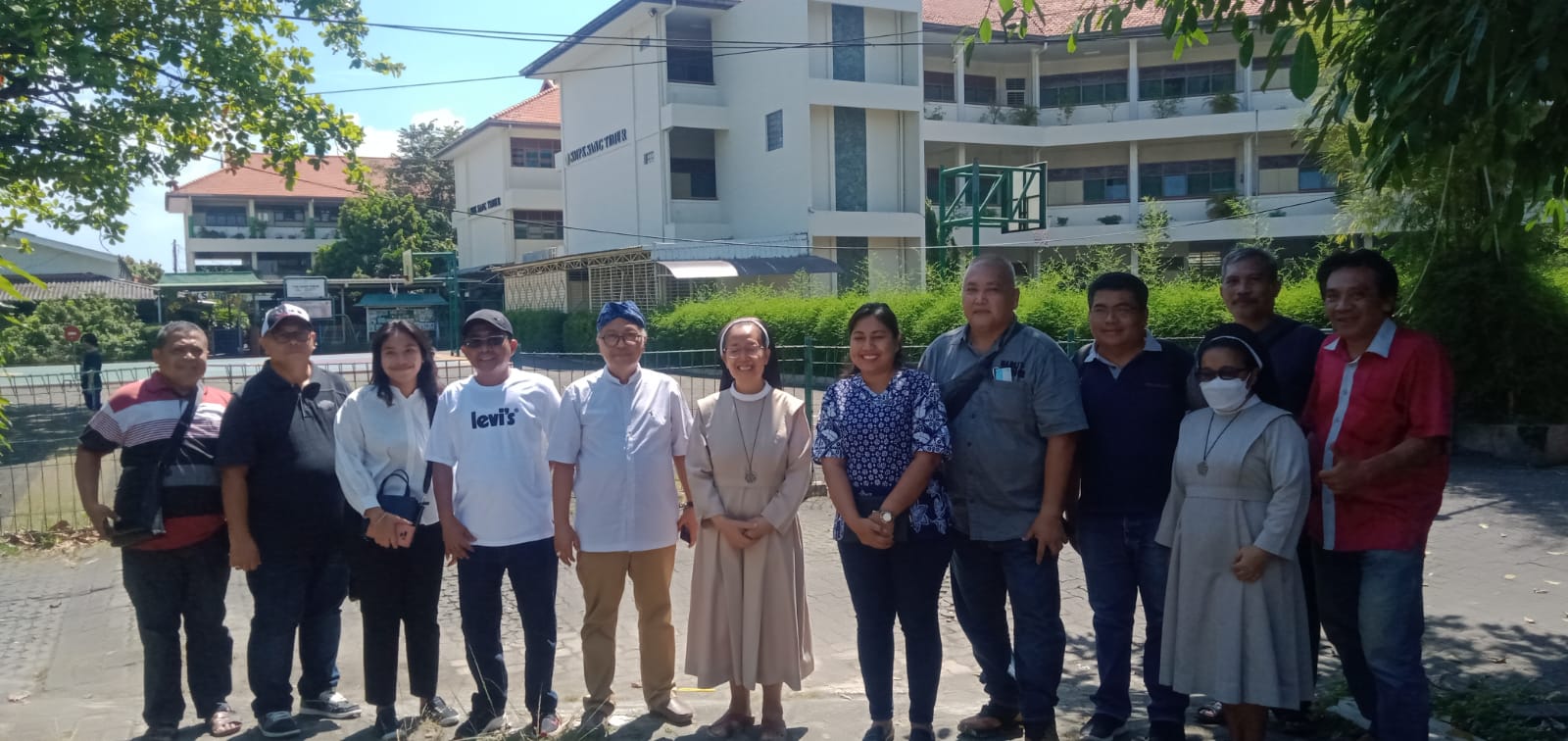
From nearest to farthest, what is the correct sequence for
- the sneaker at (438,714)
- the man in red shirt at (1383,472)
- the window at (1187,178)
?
the man in red shirt at (1383,472), the sneaker at (438,714), the window at (1187,178)

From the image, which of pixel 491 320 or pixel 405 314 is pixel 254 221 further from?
pixel 491 320

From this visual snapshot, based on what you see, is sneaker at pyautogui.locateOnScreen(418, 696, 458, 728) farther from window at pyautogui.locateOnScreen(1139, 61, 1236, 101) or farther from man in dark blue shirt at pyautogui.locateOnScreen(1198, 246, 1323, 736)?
window at pyautogui.locateOnScreen(1139, 61, 1236, 101)

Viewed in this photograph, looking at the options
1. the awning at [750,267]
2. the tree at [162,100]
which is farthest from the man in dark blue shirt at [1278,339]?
the awning at [750,267]

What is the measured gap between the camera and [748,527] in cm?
421

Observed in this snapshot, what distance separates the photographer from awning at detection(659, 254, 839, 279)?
27.5 m

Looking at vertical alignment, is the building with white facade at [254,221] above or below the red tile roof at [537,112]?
below

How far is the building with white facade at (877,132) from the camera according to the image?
29.6 metres

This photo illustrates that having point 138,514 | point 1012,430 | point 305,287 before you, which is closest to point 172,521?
point 138,514

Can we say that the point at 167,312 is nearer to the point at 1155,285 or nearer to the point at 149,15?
the point at 149,15

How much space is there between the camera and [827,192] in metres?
29.8

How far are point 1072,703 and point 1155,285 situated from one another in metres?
13.8

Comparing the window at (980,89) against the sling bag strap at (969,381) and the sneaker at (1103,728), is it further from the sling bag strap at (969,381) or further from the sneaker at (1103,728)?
the sneaker at (1103,728)

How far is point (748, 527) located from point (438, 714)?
1.67 meters

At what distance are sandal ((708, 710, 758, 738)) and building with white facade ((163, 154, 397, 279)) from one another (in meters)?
59.7
